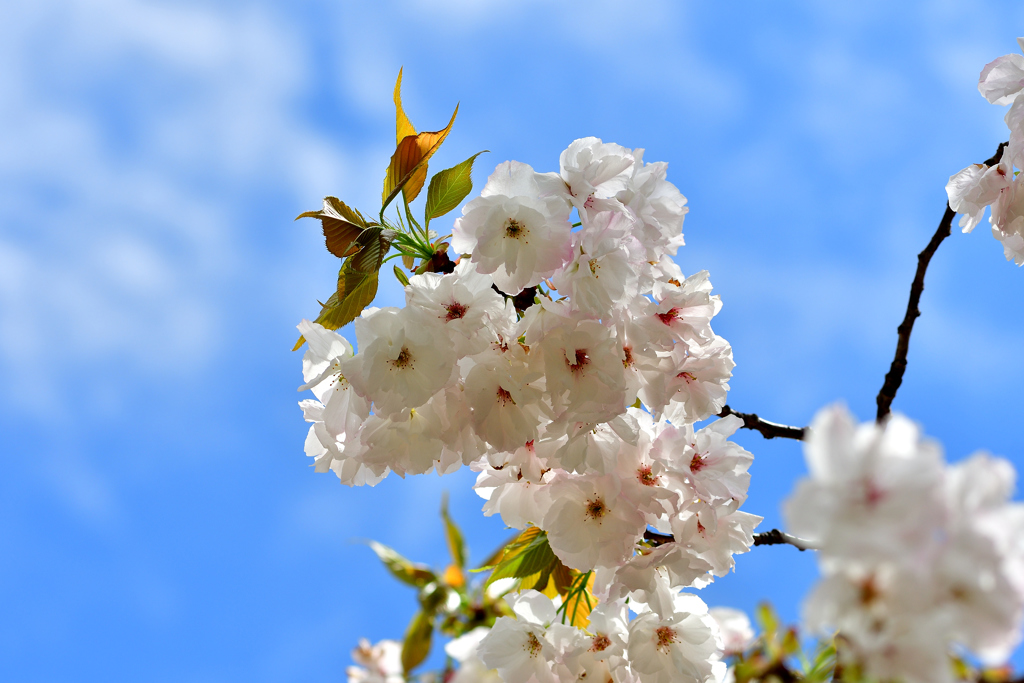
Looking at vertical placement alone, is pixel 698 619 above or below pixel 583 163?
below

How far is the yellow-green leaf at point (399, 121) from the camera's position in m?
1.56

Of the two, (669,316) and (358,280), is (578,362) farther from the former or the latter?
(358,280)

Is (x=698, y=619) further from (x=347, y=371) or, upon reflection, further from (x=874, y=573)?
(x=874, y=573)

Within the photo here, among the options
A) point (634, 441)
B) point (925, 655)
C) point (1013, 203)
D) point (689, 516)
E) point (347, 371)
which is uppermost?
point (1013, 203)

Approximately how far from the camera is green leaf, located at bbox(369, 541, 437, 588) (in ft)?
11.7

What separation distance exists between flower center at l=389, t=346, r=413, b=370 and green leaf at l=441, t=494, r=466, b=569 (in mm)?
2668

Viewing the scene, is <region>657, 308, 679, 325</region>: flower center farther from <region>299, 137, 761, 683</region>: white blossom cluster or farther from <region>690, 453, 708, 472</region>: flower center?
<region>690, 453, 708, 472</region>: flower center

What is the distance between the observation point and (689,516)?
1479 millimetres

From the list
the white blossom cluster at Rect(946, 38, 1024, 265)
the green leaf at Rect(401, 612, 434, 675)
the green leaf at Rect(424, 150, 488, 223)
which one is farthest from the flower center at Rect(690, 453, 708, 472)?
the green leaf at Rect(401, 612, 434, 675)

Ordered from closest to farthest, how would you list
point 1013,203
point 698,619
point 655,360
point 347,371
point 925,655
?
point 925,655 → point 347,371 → point 655,360 → point 698,619 → point 1013,203

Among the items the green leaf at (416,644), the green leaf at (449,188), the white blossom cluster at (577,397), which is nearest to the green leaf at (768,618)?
the white blossom cluster at (577,397)

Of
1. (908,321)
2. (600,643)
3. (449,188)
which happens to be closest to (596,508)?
(600,643)

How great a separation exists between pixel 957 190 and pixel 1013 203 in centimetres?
12

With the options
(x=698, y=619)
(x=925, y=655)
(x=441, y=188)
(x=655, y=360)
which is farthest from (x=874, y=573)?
(x=441, y=188)
